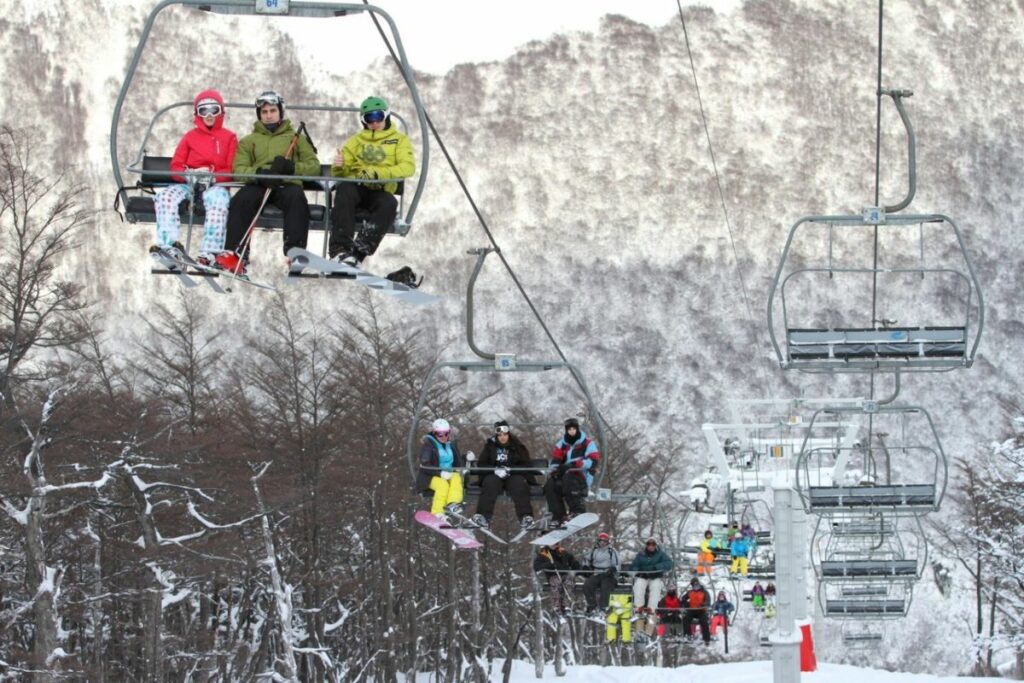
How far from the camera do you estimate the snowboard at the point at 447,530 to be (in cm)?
1784

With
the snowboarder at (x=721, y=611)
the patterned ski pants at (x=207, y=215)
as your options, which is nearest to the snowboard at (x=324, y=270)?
the patterned ski pants at (x=207, y=215)

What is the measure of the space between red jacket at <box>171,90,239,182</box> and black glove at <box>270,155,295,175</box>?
0.53 m

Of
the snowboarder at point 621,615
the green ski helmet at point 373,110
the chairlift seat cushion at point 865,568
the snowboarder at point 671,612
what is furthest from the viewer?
the snowboarder at point 621,615

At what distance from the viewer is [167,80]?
160750 millimetres

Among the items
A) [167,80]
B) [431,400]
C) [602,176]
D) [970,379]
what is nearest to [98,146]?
[167,80]

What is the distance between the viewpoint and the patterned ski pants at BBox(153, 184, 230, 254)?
11.3 meters

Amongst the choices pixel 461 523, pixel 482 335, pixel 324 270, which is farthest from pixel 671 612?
pixel 482 335

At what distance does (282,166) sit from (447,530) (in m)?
7.97

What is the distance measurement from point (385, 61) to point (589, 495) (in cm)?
15119

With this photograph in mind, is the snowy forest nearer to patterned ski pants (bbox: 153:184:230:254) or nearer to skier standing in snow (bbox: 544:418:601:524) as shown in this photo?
skier standing in snow (bbox: 544:418:601:524)

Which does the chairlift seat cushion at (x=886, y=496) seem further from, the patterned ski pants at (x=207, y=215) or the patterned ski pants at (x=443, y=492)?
the patterned ski pants at (x=207, y=215)

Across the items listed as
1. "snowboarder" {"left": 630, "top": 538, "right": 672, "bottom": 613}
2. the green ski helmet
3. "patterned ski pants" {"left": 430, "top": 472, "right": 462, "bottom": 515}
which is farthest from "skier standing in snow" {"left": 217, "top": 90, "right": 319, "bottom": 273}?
"snowboarder" {"left": 630, "top": 538, "right": 672, "bottom": 613}

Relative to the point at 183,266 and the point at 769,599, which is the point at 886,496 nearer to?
the point at 183,266

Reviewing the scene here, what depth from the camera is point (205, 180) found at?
37.2ft
